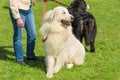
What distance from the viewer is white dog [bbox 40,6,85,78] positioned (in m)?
7.14

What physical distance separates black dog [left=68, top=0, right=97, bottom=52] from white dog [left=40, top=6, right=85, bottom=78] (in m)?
1.48

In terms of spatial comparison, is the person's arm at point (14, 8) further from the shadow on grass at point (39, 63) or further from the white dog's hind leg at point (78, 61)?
the white dog's hind leg at point (78, 61)

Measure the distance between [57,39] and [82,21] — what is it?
7.05ft

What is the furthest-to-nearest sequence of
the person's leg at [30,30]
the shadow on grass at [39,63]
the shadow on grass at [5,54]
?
the shadow on grass at [5,54] → the shadow on grass at [39,63] → the person's leg at [30,30]

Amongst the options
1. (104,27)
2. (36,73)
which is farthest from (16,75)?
(104,27)

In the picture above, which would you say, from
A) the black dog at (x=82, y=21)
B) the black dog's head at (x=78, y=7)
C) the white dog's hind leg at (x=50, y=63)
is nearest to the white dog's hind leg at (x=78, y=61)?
the white dog's hind leg at (x=50, y=63)

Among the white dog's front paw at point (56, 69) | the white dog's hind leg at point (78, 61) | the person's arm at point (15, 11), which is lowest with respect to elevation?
the white dog's hind leg at point (78, 61)

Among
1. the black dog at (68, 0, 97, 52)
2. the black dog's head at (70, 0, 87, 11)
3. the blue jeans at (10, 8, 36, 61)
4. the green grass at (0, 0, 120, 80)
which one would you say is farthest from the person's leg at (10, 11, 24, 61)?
the black dog's head at (70, 0, 87, 11)

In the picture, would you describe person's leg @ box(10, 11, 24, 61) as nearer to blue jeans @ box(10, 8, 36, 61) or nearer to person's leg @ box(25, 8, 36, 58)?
blue jeans @ box(10, 8, 36, 61)

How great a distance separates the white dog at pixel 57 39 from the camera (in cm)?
714

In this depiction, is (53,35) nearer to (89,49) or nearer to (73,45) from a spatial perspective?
(73,45)

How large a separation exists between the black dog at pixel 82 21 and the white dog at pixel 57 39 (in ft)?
4.85

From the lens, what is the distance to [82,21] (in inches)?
364

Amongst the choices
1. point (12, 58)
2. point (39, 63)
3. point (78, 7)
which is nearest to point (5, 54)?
point (12, 58)
